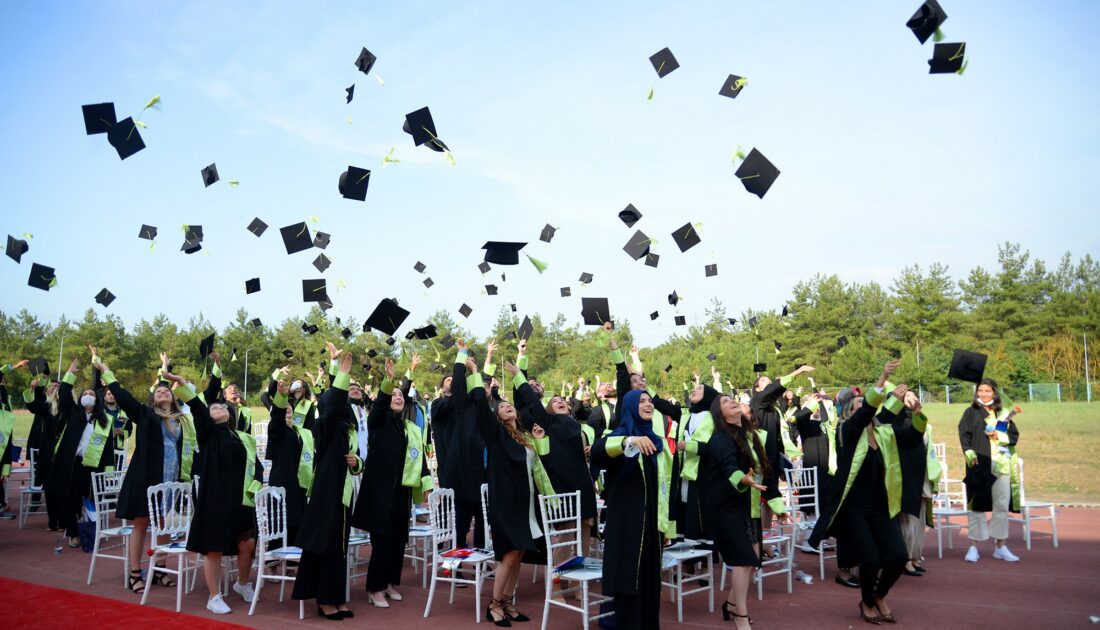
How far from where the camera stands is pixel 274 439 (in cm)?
829

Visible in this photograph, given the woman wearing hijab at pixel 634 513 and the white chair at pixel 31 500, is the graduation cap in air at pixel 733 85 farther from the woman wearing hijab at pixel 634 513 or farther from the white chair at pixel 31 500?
the white chair at pixel 31 500

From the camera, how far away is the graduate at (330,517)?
7055 millimetres

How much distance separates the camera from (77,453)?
11.3 meters

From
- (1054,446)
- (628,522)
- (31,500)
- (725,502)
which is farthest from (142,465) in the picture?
(1054,446)

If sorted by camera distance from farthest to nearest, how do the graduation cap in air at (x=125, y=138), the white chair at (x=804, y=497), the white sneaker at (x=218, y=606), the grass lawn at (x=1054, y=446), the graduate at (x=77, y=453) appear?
the grass lawn at (x=1054, y=446), the graduate at (x=77, y=453), the graduation cap in air at (x=125, y=138), the white chair at (x=804, y=497), the white sneaker at (x=218, y=606)

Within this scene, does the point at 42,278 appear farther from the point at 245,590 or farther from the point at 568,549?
the point at 568,549

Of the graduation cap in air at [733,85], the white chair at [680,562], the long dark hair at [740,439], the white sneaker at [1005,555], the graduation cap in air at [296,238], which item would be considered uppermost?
the graduation cap in air at [733,85]

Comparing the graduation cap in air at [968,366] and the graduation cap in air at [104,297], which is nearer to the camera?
the graduation cap in air at [968,366]

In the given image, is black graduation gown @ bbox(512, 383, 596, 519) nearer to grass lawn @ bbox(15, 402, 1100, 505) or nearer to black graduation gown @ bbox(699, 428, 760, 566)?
black graduation gown @ bbox(699, 428, 760, 566)

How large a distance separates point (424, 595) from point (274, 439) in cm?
223

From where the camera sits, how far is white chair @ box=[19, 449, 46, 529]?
40.2 ft

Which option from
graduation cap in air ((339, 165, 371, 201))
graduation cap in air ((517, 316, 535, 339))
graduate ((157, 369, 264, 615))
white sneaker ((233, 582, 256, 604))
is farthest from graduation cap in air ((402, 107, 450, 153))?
white sneaker ((233, 582, 256, 604))

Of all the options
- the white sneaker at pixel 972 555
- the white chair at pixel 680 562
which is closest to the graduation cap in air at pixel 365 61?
the white chair at pixel 680 562

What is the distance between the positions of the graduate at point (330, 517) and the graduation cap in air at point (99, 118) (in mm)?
4809
